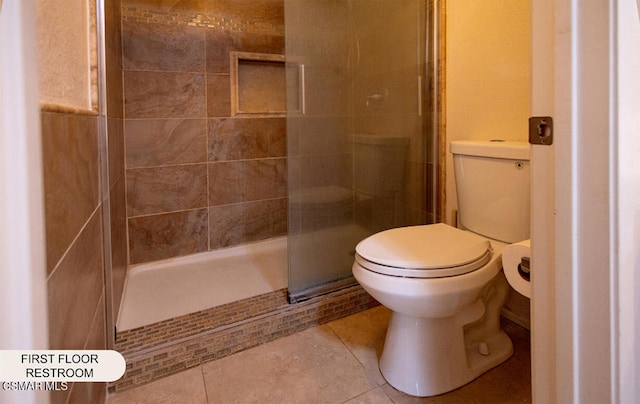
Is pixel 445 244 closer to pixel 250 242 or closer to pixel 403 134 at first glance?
pixel 403 134

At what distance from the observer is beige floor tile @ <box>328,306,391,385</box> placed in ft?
4.24

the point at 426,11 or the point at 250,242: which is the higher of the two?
the point at 426,11

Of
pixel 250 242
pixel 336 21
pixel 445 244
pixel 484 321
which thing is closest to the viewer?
pixel 445 244

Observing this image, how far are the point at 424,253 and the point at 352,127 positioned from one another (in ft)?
2.56

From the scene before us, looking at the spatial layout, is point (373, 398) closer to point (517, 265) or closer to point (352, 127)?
point (517, 265)

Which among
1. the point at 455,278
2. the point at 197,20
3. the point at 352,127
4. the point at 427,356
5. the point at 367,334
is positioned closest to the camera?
the point at 455,278

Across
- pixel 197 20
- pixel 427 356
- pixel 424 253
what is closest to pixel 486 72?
pixel 424 253

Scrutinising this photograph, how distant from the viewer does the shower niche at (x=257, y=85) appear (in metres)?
2.21

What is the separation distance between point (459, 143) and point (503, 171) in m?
0.23

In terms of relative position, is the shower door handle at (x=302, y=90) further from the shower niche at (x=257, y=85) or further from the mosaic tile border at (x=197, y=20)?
the mosaic tile border at (x=197, y=20)

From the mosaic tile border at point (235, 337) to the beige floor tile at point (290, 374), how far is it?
43 mm

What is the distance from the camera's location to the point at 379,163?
1767mm

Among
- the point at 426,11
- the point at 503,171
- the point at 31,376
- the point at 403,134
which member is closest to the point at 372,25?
the point at 426,11

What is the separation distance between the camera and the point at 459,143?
4.63ft
